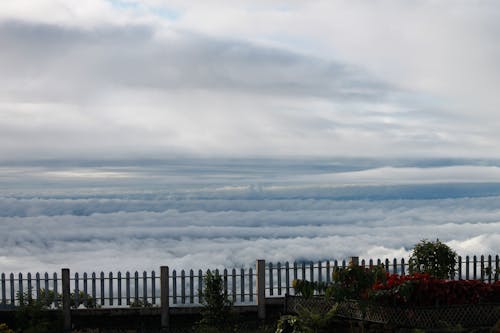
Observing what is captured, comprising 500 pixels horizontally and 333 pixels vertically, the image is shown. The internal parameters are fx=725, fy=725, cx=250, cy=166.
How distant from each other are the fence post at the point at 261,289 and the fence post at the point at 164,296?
289 cm

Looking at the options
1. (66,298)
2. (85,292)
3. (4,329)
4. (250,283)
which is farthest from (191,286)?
(4,329)

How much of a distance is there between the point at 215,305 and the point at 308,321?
6390 millimetres

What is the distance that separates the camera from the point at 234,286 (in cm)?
2395

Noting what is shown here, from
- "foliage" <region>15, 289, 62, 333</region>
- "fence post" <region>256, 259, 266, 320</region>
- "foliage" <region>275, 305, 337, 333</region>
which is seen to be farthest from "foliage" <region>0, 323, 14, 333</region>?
"foliage" <region>275, 305, 337, 333</region>

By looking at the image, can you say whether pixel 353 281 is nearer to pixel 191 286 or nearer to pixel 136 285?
pixel 191 286

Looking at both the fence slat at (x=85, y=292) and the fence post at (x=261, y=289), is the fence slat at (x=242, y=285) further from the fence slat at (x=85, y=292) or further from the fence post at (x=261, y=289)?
the fence slat at (x=85, y=292)

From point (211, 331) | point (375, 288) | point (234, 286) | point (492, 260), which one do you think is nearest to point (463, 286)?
point (375, 288)

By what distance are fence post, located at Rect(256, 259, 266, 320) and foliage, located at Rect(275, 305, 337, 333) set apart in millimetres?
6975

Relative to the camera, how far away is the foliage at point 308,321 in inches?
602

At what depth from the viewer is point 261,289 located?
76.7ft

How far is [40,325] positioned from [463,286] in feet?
42.1

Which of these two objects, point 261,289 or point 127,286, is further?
Answer: point 127,286

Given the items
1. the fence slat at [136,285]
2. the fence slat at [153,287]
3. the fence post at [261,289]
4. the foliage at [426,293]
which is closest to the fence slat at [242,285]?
the fence post at [261,289]

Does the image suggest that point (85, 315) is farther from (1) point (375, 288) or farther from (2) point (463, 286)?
(2) point (463, 286)
